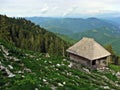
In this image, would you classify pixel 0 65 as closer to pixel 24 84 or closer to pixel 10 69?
pixel 10 69

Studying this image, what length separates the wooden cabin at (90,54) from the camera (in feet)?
189

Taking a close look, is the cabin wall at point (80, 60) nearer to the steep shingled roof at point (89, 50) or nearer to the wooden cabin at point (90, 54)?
the wooden cabin at point (90, 54)

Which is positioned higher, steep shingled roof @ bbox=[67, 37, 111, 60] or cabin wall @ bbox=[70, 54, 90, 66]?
steep shingled roof @ bbox=[67, 37, 111, 60]

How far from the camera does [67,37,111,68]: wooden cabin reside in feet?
189

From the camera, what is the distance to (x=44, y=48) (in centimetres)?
14438

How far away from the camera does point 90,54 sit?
57625mm

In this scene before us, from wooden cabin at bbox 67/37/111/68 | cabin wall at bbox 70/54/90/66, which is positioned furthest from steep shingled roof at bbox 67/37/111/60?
cabin wall at bbox 70/54/90/66

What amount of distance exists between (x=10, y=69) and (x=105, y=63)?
36308 millimetres

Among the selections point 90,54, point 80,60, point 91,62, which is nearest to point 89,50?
point 90,54

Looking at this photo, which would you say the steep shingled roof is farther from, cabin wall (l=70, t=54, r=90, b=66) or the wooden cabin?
cabin wall (l=70, t=54, r=90, b=66)

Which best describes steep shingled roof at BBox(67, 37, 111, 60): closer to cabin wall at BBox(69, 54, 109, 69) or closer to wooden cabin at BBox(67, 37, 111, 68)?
wooden cabin at BBox(67, 37, 111, 68)

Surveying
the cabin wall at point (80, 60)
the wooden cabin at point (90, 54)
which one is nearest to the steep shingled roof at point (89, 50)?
the wooden cabin at point (90, 54)

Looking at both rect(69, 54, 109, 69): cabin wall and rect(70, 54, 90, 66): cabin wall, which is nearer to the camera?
rect(69, 54, 109, 69): cabin wall

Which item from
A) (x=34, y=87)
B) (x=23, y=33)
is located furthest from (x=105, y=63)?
(x=23, y=33)
